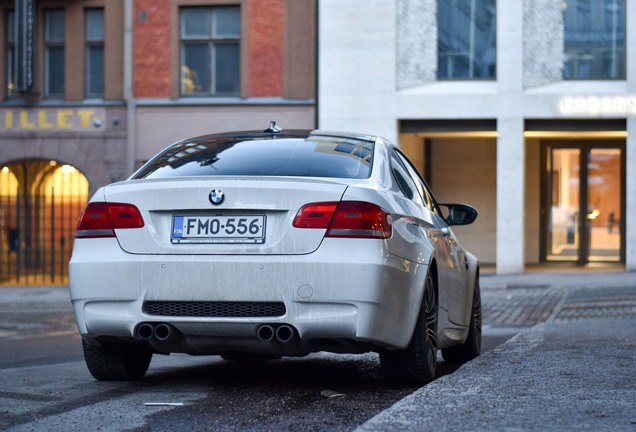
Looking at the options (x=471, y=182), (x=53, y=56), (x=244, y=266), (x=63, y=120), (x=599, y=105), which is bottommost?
(x=244, y=266)

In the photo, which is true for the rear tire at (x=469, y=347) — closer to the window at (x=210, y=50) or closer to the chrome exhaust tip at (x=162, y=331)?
the chrome exhaust tip at (x=162, y=331)

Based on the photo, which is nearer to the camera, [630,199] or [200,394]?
[200,394]

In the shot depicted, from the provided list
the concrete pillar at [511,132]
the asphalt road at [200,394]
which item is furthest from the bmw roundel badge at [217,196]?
the concrete pillar at [511,132]

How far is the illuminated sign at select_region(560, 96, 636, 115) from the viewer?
65.1 feet

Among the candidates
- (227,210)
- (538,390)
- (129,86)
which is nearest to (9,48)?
(129,86)

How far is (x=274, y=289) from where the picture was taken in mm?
4543

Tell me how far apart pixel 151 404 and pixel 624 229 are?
60.9 feet

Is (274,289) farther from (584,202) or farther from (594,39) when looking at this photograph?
(584,202)

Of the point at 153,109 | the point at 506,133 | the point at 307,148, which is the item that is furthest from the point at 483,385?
the point at 153,109

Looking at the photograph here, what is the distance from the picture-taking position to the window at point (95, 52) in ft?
71.2

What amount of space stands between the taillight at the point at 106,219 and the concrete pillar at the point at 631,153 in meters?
16.9

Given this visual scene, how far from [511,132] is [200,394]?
1592cm

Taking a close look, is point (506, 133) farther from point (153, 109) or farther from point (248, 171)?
point (248, 171)

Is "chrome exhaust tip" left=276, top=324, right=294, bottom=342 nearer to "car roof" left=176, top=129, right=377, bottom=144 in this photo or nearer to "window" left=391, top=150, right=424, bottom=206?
"window" left=391, top=150, right=424, bottom=206
